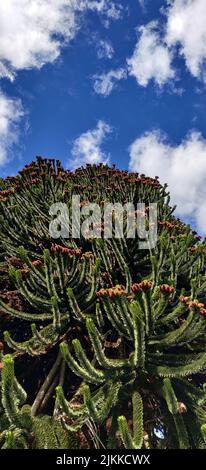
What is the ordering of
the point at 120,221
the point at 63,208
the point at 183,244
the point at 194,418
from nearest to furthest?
the point at 194,418, the point at 183,244, the point at 120,221, the point at 63,208

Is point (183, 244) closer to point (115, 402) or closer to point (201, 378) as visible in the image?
point (201, 378)

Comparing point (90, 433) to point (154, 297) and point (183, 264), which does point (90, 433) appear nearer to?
point (154, 297)

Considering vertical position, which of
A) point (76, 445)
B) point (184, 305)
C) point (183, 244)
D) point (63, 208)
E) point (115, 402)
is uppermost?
point (63, 208)

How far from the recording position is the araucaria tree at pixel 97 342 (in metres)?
3.64

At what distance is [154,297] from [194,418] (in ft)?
4.37

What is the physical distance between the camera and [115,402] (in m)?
4.00

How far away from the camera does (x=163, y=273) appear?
5801 mm

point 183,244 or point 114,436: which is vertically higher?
point 183,244

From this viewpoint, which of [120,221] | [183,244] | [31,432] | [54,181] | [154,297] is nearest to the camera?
[31,432]

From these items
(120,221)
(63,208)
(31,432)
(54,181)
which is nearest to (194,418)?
(31,432)

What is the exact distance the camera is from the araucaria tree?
11.9ft

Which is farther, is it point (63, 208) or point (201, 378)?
point (63, 208)

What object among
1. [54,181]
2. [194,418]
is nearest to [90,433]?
[194,418]

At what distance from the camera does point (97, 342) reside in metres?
3.51
